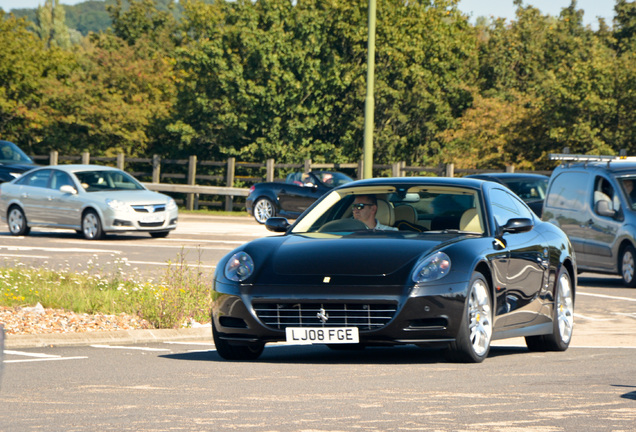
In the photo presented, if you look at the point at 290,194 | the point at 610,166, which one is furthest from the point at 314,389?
the point at 290,194

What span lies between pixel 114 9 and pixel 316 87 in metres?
26.0

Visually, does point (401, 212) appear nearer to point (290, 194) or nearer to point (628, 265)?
point (628, 265)

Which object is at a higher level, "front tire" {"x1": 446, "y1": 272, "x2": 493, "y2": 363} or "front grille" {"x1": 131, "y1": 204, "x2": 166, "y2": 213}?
"front grille" {"x1": 131, "y1": 204, "x2": 166, "y2": 213}

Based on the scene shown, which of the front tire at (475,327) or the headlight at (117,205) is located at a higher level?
the headlight at (117,205)

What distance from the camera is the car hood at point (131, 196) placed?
26406 millimetres

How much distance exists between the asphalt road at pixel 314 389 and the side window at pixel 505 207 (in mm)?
1142

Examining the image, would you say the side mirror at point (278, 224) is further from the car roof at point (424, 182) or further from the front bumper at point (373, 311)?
the front bumper at point (373, 311)

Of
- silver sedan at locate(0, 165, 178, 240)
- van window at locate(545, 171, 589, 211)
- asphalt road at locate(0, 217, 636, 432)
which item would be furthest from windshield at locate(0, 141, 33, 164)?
asphalt road at locate(0, 217, 636, 432)

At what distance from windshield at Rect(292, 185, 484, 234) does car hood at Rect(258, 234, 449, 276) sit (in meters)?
0.47

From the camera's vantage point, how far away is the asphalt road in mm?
6844

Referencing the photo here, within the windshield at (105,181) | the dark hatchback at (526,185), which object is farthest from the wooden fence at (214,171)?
the windshield at (105,181)

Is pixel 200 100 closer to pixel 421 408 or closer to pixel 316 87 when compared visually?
pixel 316 87

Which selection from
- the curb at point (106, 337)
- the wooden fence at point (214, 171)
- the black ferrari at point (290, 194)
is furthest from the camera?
the wooden fence at point (214, 171)

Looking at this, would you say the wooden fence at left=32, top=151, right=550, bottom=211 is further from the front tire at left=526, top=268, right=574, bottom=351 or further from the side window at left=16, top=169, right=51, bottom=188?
the front tire at left=526, top=268, right=574, bottom=351
